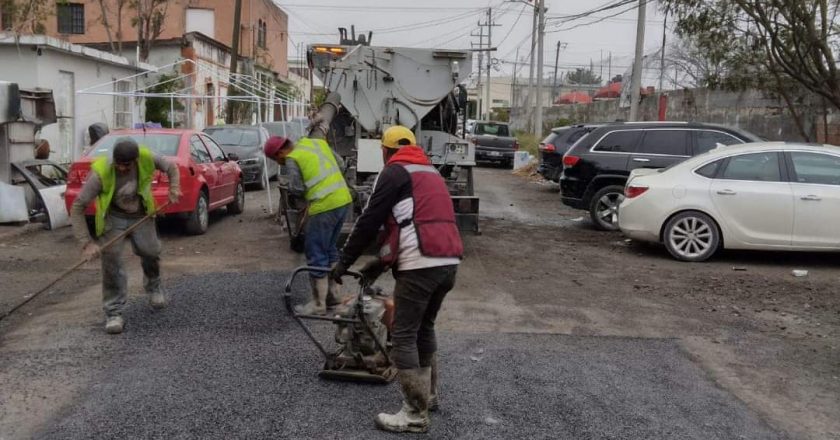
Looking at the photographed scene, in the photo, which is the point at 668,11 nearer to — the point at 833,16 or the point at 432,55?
the point at 833,16

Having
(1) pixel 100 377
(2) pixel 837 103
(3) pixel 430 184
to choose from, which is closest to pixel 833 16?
(2) pixel 837 103

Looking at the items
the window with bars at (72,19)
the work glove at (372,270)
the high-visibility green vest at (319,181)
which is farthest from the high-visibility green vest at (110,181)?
the window with bars at (72,19)

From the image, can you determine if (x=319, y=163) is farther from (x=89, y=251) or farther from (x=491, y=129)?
(x=491, y=129)

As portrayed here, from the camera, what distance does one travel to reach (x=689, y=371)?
571 cm

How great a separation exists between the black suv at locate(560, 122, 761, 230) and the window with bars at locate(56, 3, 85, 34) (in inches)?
1322

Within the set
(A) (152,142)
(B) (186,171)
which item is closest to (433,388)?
(B) (186,171)

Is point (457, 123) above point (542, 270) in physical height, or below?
above

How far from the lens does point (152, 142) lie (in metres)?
11.3

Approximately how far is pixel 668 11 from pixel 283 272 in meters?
9.01

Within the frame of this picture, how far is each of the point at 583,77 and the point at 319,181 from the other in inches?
3603

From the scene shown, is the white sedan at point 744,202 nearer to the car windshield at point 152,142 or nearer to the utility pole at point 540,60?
the car windshield at point 152,142

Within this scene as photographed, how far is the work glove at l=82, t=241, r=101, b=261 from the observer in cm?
605

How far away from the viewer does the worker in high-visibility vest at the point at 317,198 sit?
6.61m

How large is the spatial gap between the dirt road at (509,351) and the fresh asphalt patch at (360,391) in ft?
0.06
